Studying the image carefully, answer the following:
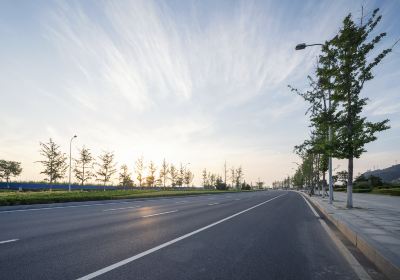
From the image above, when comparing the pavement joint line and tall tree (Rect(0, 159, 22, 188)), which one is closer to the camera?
the pavement joint line

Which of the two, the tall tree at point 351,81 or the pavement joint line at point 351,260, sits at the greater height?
the tall tree at point 351,81

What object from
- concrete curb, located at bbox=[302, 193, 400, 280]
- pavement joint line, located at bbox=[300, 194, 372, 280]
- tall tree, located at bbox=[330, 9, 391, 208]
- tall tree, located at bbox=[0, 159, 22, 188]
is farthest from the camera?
tall tree, located at bbox=[0, 159, 22, 188]

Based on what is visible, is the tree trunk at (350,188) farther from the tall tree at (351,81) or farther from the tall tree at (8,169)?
the tall tree at (8,169)

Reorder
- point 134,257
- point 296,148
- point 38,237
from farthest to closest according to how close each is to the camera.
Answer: point 296,148, point 38,237, point 134,257

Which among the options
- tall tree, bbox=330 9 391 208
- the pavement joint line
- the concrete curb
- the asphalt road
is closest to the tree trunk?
tall tree, bbox=330 9 391 208

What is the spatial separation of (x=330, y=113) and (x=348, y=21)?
18.0 ft

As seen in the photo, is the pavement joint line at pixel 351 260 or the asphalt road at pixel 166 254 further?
the pavement joint line at pixel 351 260

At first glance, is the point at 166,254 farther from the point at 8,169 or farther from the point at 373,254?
the point at 8,169

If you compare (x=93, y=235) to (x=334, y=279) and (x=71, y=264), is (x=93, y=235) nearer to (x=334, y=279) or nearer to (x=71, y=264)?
(x=71, y=264)

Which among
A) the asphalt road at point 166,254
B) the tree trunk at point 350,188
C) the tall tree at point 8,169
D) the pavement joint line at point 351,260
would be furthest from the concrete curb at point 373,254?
the tall tree at point 8,169

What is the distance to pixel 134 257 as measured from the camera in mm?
5355

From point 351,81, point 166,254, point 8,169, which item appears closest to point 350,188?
point 351,81

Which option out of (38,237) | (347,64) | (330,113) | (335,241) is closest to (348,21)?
(347,64)

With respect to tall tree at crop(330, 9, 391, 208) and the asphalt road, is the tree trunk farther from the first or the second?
the asphalt road
